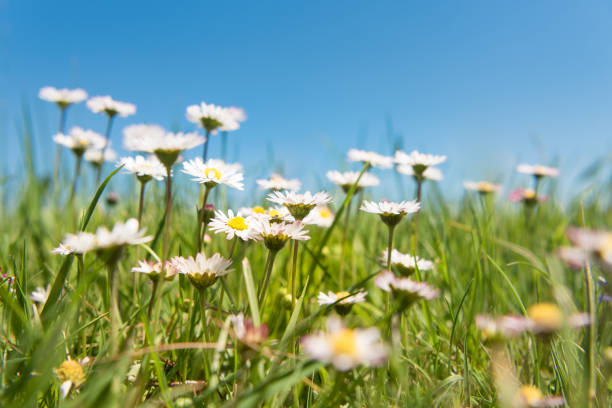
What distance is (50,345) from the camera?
72 centimetres

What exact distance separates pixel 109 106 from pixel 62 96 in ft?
2.72

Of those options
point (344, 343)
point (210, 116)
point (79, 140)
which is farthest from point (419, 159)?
point (79, 140)

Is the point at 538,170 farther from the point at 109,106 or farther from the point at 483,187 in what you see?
the point at 109,106

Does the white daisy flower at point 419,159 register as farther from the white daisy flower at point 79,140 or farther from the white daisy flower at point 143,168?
the white daisy flower at point 79,140

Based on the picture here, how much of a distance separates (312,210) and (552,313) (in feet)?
2.25

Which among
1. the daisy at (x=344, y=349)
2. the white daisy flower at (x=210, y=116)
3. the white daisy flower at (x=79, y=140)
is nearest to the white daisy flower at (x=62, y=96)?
the white daisy flower at (x=79, y=140)

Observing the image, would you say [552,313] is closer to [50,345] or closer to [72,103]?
[50,345]

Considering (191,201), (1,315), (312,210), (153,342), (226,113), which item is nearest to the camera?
(153,342)

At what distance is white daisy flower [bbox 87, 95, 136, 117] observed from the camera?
1969 mm

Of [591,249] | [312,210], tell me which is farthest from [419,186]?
[591,249]

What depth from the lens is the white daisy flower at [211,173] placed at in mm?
1180

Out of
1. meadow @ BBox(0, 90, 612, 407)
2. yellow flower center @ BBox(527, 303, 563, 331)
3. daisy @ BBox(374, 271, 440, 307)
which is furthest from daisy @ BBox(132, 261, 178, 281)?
A: yellow flower center @ BBox(527, 303, 563, 331)

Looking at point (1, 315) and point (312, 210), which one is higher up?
point (312, 210)

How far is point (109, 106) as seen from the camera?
77.7 inches
